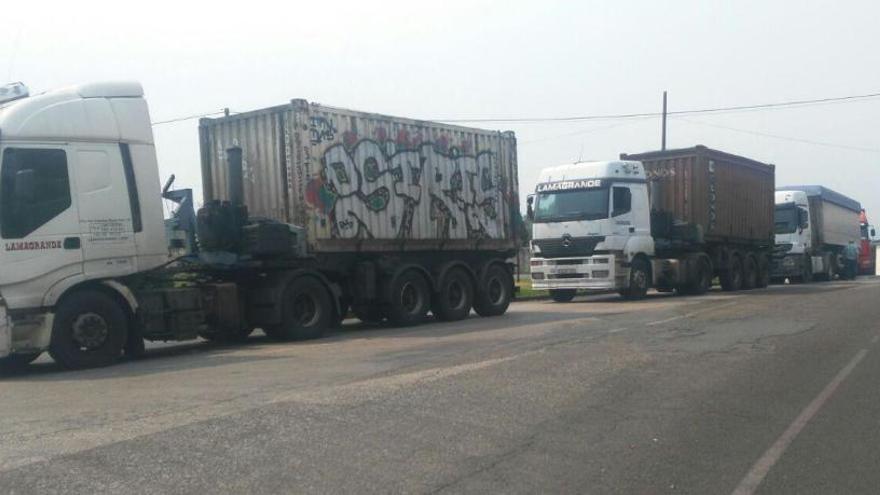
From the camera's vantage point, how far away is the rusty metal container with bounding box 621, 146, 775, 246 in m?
26.1

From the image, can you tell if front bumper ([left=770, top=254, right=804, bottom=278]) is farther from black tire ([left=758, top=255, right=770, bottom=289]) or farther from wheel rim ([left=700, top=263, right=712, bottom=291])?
wheel rim ([left=700, top=263, right=712, bottom=291])

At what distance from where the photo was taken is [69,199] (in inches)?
458

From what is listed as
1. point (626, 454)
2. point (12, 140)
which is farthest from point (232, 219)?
point (626, 454)

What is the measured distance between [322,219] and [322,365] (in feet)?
15.7

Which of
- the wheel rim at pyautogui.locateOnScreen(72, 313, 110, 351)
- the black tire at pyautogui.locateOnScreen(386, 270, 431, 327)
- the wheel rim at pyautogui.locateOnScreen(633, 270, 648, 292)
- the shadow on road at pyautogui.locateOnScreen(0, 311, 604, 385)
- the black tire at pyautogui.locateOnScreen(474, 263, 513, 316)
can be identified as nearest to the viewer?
the shadow on road at pyautogui.locateOnScreen(0, 311, 604, 385)

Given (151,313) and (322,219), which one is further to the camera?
(322,219)

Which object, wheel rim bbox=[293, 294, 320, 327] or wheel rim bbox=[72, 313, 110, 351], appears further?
wheel rim bbox=[293, 294, 320, 327]

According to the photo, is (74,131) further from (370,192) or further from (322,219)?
(370,192)

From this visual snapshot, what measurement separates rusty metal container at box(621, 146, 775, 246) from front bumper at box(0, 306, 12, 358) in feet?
61.0

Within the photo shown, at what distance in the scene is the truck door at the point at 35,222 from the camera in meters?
11.1

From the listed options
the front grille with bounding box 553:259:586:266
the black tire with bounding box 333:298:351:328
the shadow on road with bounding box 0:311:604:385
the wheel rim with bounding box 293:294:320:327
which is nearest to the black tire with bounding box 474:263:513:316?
the shadow on road with bounding box 0:311:604:385

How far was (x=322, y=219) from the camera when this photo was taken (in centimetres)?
1534

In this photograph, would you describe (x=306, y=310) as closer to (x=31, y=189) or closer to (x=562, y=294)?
(x=31, y=189)

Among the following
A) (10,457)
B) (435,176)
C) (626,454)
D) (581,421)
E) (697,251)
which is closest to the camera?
(10,457)
